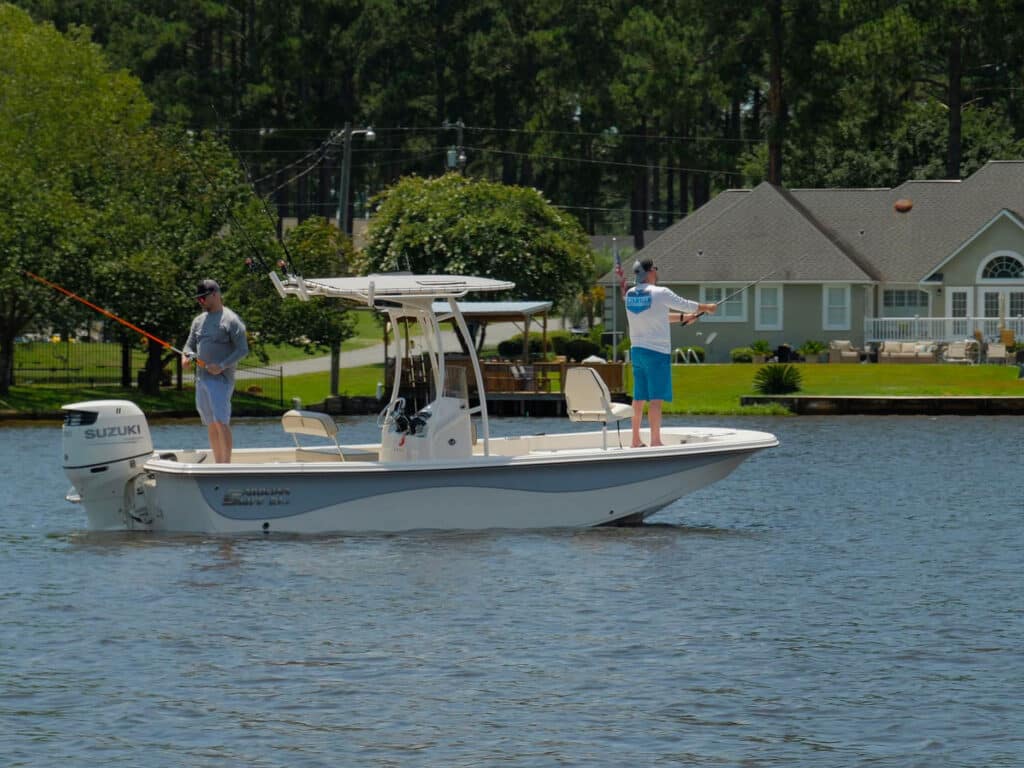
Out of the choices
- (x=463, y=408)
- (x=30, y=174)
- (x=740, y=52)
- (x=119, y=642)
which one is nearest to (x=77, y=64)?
(x=30, y=174)

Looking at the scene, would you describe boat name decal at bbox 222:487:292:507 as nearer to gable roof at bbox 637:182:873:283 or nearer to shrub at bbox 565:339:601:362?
gable roof at bbox 637:182:873:283

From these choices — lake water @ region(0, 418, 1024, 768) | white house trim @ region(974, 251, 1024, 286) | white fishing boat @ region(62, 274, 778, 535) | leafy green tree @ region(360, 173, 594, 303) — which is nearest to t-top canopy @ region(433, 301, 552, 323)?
leafy green tree @ region(360, 173, 594, 303)

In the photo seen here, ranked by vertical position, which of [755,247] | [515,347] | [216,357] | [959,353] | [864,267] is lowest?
[216,357]

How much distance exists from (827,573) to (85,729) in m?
8.71

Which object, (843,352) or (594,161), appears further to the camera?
(594,161)

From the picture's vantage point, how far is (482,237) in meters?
61.4

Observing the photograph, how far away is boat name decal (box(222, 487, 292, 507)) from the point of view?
1991cm

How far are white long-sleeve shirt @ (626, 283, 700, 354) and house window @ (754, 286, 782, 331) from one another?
42253 millimetres

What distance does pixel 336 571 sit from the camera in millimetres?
18578

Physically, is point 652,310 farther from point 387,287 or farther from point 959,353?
point 959,353

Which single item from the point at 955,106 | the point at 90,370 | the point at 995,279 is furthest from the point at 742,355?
the point at 955,106

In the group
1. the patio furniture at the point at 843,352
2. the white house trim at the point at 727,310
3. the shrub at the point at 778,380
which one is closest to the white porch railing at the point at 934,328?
the patio furniture at the point at 843,352

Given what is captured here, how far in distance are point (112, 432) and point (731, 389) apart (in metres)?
32.6

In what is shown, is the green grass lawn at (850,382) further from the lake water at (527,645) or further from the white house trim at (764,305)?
the lake water at (527,645)
